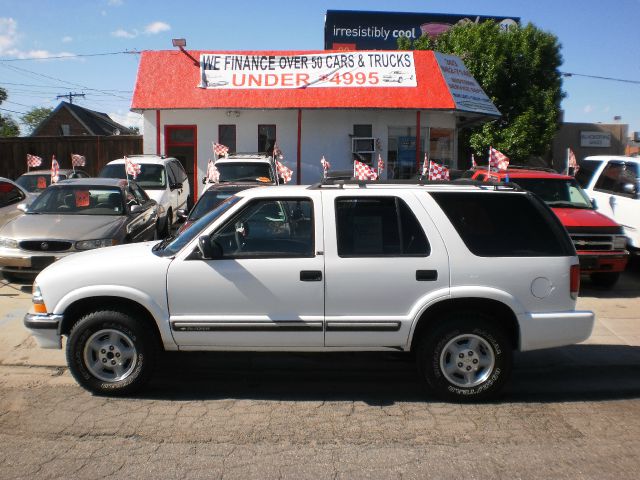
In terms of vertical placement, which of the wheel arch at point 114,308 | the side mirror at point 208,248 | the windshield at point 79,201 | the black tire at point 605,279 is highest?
the windshield at point 79,201

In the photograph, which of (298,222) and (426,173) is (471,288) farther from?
(426,173)

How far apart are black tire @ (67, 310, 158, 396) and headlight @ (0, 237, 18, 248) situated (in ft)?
13.8

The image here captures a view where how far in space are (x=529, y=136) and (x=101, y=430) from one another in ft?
69.3

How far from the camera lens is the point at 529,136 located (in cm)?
2319

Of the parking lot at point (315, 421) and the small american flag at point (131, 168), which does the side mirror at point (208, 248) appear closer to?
the parking lot at point (315, 421)

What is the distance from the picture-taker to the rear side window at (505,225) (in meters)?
5.30

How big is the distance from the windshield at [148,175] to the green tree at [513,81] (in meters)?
12.4

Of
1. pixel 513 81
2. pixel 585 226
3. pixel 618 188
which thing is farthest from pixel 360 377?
pixel 513 81

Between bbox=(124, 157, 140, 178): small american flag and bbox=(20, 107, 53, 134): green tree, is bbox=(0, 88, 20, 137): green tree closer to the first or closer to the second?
bbox=(20, 107, 53, 134): green tree

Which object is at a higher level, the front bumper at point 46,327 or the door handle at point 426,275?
the door handle at point 426,275

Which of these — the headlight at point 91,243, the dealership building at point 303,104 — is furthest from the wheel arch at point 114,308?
the dealership building at point 303,104

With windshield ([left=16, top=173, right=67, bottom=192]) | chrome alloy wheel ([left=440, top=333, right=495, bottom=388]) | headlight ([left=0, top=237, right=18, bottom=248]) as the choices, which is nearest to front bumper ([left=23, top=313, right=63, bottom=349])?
chrome alloy wheel ([left=440, top=333, right=495, bottom=388])

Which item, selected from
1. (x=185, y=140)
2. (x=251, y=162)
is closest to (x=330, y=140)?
(x=185, y=140)

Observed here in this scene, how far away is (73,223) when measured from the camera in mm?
9375
